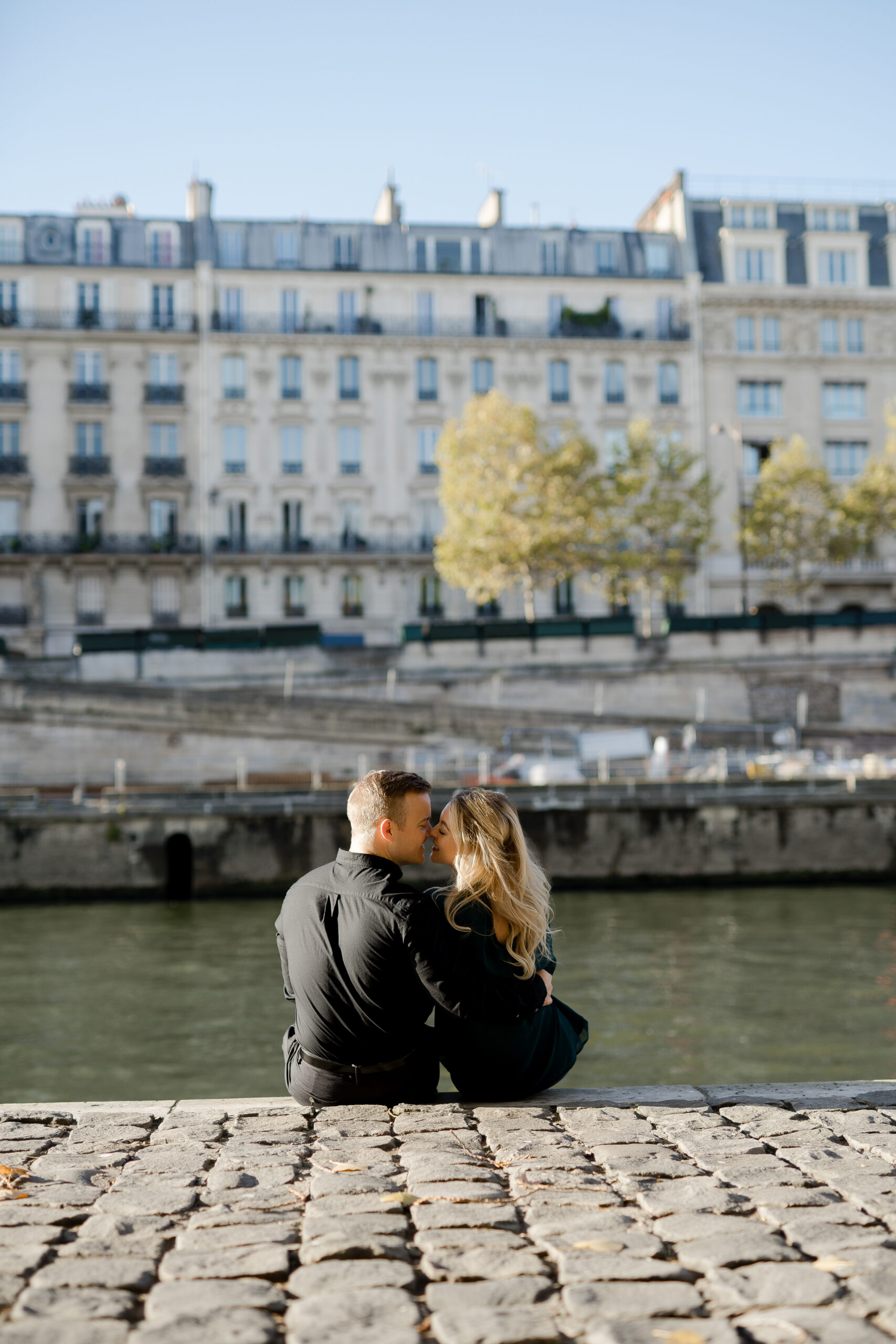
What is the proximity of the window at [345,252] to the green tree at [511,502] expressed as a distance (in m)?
8.68

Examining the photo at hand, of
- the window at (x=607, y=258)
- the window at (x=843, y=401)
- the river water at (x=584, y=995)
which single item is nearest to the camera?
the river water at (x=584, y=995)

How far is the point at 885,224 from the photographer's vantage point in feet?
162

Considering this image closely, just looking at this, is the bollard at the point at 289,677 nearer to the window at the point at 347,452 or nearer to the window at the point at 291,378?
the window at the point at 347,452

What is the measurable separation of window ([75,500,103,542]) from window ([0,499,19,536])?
1.88m

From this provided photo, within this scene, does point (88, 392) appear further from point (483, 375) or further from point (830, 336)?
point (830, 336)

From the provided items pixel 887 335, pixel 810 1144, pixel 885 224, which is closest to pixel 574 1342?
pixel 810 1144

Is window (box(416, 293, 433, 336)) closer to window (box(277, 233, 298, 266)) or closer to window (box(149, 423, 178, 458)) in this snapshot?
window (box(277, 233, 298, 266))

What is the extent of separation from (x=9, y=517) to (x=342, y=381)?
11.9m

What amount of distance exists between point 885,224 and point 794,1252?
51745mm

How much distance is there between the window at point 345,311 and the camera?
4491 cm

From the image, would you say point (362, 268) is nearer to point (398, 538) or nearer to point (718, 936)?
point (398, 538)

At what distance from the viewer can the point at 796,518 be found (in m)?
42.0

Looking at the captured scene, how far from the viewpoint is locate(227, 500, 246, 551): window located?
1719 inches

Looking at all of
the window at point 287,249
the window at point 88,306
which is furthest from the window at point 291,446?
the window at point 88,306
